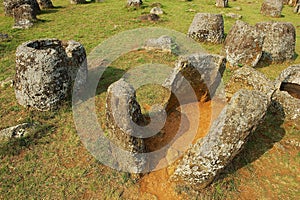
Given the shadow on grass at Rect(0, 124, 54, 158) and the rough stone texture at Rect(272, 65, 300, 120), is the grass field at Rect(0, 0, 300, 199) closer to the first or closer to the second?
the shadow on grass at Rect(0, 124, 54, 158)

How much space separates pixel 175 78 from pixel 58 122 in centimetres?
421

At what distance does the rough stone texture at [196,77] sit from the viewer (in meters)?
7.74

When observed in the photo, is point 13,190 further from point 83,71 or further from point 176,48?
point 176,48

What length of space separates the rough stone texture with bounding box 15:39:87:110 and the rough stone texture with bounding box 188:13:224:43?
8.34 m

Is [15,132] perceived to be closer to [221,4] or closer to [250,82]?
[250,82]

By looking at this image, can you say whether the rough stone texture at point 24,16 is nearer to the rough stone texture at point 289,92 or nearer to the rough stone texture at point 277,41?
the rough stone texture at point 277,41

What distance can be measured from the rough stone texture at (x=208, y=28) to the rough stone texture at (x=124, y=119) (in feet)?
32.7

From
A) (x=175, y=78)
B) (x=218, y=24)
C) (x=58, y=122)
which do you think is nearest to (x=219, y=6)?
(x=218, y=24)

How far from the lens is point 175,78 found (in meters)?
7.73

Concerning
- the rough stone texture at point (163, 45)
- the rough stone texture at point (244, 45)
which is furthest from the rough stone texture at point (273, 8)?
the rough stone texture at point (163, 45)

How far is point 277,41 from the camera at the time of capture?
1274cm

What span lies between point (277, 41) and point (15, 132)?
12841 mm

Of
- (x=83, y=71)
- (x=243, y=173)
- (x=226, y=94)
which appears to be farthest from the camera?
(x=83, y=71)

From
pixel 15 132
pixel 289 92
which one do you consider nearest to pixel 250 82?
pixel 289 92
